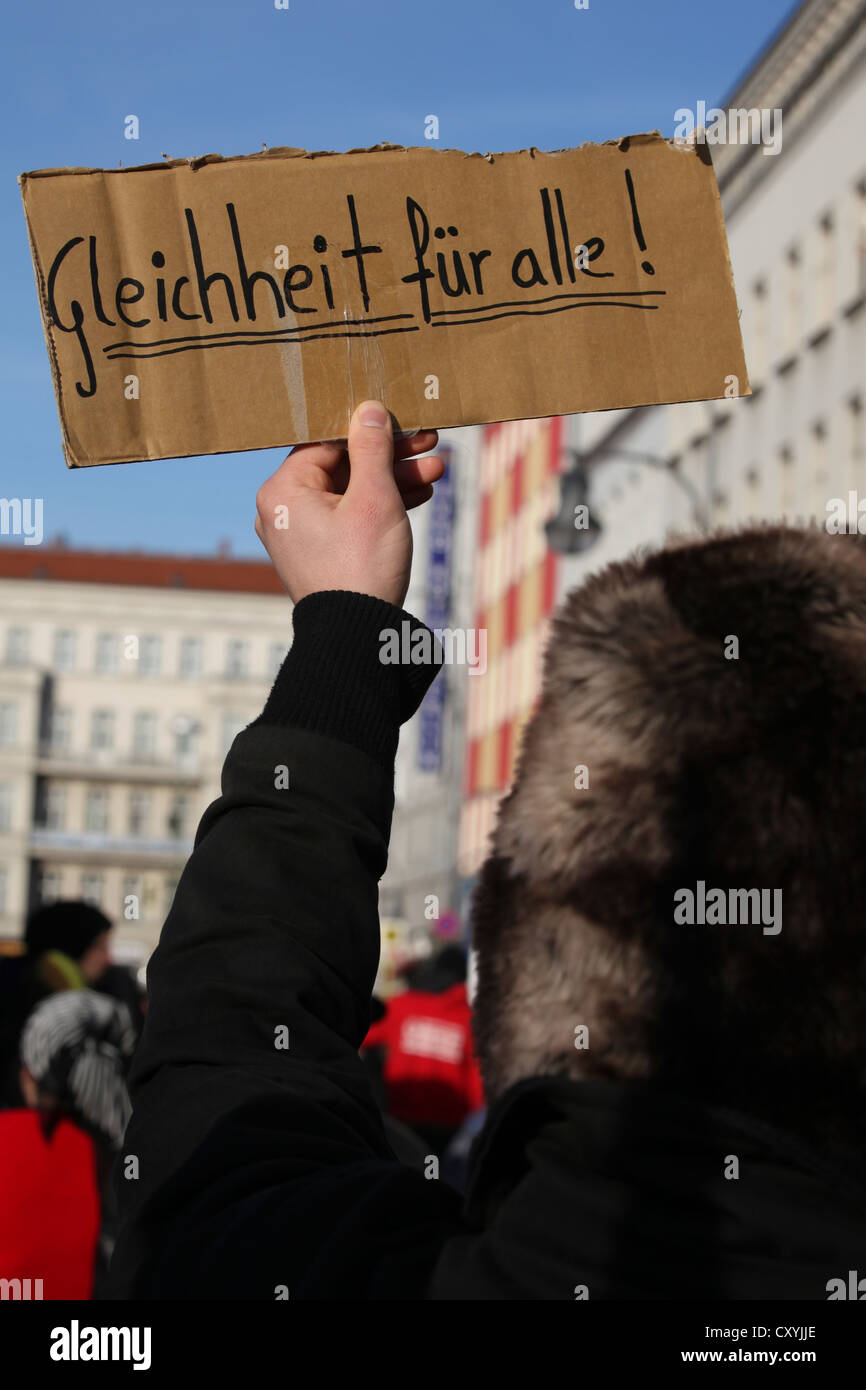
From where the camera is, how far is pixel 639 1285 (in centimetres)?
121

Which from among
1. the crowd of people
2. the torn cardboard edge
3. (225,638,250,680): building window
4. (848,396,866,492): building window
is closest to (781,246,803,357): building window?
(848,396,866,492): building window

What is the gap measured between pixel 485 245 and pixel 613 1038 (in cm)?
96

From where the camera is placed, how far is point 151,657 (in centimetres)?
10594

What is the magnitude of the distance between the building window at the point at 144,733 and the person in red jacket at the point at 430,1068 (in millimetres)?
95310

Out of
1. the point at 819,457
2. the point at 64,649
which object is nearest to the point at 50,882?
the point at 64,649

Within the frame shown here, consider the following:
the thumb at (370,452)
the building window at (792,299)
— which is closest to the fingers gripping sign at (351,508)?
the thumb at (370,452)

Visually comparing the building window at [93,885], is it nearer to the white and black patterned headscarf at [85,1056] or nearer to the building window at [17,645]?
the building window at [17,645]

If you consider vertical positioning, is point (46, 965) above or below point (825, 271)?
below

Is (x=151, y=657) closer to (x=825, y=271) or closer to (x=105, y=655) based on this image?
(x=105, y=655)

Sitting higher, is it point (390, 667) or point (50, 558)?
point (50, 558)

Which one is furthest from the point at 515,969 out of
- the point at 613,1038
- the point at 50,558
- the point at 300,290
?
the point at 50,558

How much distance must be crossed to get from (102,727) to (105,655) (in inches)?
153

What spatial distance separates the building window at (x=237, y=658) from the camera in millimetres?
105062

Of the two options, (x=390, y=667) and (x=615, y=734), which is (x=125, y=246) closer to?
(x=390, y=667)
